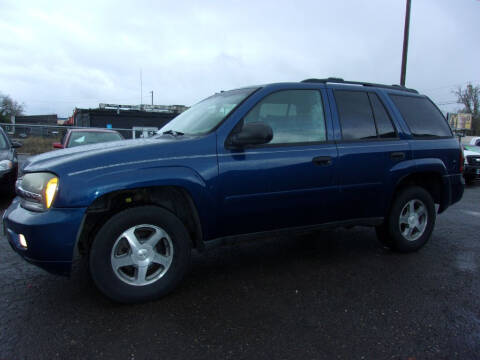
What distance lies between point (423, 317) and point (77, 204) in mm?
2583

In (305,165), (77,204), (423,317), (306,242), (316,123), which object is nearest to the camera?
(77,204)

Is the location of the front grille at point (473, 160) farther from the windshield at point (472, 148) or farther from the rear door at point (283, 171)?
the rear door at point (283, 171)

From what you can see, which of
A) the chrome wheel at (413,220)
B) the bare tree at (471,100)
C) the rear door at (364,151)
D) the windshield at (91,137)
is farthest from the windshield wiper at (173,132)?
the bare tree at (471,100)

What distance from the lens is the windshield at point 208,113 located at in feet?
10.2

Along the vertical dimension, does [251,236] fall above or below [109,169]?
below

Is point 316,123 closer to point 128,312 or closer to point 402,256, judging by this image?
point 402,256

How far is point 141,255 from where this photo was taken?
8.72ft

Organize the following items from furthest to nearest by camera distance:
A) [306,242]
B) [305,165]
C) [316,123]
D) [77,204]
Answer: [306,242]
[316,123]
[305,165]
[77,204]

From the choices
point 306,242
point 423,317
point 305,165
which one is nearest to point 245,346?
point 423,317

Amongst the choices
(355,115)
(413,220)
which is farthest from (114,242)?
(413,220)

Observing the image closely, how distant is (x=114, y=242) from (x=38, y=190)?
0.64m

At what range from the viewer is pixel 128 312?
2576 mm

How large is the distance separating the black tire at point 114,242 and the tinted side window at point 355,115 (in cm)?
186

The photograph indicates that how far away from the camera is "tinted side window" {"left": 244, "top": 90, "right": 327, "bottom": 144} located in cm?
314
